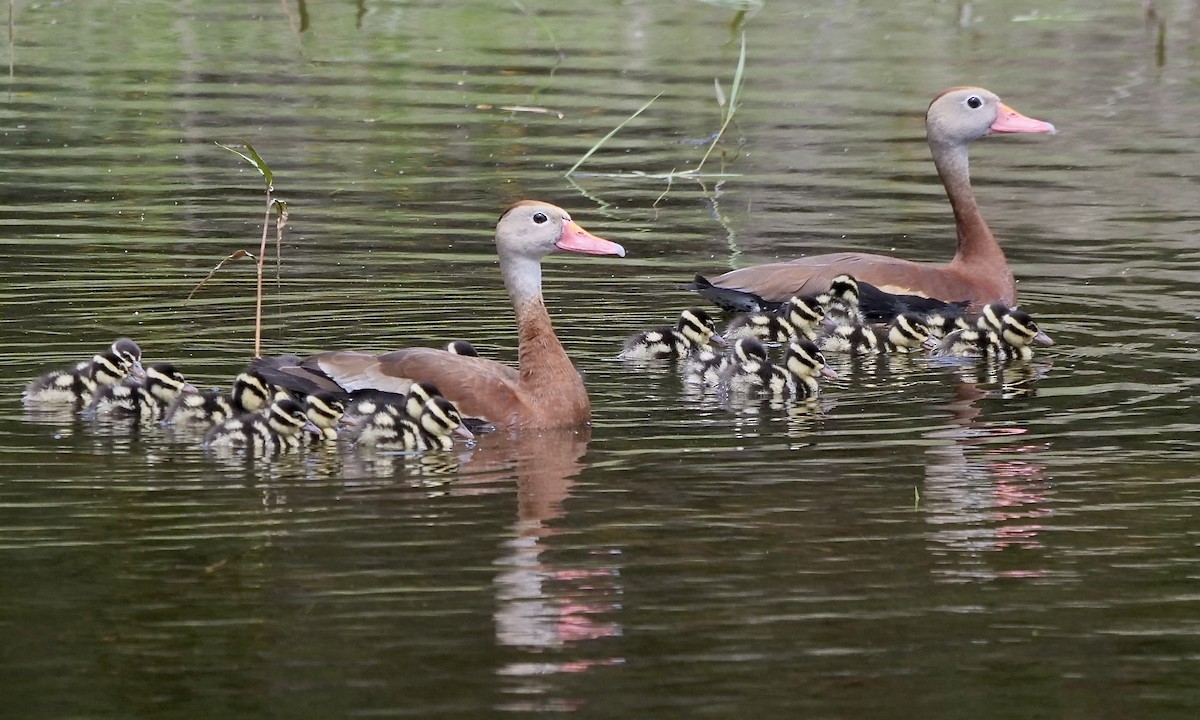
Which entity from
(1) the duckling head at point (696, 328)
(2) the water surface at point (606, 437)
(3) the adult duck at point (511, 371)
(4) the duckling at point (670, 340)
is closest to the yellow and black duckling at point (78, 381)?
(2) the water surface at point (606, 437)

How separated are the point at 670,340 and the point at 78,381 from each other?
9.02ft

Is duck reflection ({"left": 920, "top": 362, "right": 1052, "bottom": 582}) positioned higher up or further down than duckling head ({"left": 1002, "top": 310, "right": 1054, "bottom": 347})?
further down

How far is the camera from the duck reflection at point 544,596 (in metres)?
5.73

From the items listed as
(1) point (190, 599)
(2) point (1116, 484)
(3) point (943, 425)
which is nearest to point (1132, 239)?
(3) point (943, 425)

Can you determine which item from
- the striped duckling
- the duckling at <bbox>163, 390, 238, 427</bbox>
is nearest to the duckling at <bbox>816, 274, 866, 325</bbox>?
the striped duckling

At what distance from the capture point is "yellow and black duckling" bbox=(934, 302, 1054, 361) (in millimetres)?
10188

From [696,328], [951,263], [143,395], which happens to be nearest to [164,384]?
[143,395]

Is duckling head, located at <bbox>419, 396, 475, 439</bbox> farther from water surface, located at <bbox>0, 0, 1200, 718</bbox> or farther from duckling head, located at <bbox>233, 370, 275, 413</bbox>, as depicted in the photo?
duckling head, located at <bbox>233, 370, 275, 413</bbox>

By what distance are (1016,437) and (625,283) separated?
12.7 ft

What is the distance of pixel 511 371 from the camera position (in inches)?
353

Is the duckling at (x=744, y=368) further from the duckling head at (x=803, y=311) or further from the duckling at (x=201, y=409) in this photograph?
the duckling at (x=201, y=409)

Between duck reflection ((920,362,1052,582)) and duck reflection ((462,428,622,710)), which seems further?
duck reflection ((920,362,1052,582))

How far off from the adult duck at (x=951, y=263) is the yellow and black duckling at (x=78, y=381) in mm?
3523

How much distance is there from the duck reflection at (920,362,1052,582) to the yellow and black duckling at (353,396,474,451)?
1.79 m
